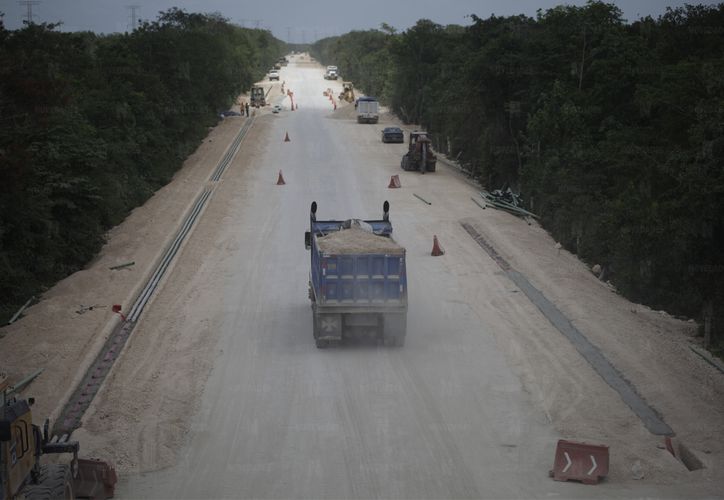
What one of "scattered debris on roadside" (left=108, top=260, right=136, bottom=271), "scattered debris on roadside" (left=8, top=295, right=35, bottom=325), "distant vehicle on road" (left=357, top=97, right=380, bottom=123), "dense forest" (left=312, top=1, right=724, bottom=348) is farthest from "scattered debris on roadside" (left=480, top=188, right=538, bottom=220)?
"distant vehicle on road" (left=357, top=97, right=380, bottom=123)

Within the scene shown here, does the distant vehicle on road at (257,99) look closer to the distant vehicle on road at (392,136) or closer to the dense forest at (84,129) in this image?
the dense forest at (84,129)

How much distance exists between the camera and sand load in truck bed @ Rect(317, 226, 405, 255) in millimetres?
20547

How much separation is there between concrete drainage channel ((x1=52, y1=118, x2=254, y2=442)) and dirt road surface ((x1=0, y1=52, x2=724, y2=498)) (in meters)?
0.29

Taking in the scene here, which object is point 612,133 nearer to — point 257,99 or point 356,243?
point 356,243

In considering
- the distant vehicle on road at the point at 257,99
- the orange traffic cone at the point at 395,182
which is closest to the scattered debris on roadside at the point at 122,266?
the orange traffic cone at the point at 395,182

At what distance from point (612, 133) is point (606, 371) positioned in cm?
1753

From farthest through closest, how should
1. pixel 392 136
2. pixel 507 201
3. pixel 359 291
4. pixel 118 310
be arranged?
pixel 392 136
pixel 507 201
pixel 118 310
pixel 359 291

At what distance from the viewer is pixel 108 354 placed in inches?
829

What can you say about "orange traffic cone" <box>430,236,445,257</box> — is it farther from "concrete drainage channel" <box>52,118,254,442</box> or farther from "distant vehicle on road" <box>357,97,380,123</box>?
"distant vehicle on road" <box>357,97,380,123</box>

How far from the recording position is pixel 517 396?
60.5 ft

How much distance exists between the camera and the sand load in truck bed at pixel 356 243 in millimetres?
20547

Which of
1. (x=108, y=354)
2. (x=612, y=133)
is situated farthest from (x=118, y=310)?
(x=612, y=133)

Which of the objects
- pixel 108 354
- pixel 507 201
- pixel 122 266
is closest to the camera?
pixel 108 354

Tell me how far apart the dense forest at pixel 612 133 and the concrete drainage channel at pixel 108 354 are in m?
14.9
